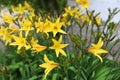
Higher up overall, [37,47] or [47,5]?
[47,5]

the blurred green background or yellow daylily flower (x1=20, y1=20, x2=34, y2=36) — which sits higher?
the blurred green background

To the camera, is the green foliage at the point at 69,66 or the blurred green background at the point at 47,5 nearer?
the green foliage at the point at 69,66

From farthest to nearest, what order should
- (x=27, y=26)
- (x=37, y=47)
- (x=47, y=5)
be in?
(x=47, y=5), (x=27, y=26), (x=37, y=47)

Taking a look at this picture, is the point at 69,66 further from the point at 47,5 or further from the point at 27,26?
the point at 47,5

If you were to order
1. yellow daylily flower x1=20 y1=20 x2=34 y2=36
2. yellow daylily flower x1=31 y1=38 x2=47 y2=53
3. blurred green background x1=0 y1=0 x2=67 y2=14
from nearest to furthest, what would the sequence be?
yellow daylily flower x1=31 y1=38 x2=47 y2=53
yellow daylily flower x1=20 y1=20 x2=34 y2=36
blurred green background x1=0 y1=0 x2=67 y2=14

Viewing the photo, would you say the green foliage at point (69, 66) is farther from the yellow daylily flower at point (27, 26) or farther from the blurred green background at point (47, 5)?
the blurred green background at point (47, 5)

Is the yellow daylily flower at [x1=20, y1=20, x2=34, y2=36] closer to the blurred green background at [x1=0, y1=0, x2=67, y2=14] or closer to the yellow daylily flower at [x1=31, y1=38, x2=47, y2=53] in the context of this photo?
the yellow daylily flower at [x1=31, y1=38, x2=47, y2=53]

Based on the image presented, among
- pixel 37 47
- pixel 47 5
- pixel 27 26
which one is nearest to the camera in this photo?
pixel 37 47

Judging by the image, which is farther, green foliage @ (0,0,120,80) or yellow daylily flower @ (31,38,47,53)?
green foliage @ (0,0,120,80)

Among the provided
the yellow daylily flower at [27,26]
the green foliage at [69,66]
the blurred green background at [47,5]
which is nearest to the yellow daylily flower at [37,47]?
the green foliage at [69,66]

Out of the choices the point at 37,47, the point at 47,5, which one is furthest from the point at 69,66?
the point at 47,5

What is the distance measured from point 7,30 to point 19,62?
1.39ft

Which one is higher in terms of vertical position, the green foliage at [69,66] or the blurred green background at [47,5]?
the blurred green background at [47,5]

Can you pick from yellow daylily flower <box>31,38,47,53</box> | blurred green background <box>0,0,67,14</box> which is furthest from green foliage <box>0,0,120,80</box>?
blurred green background <box>0,0,67,14</box>
